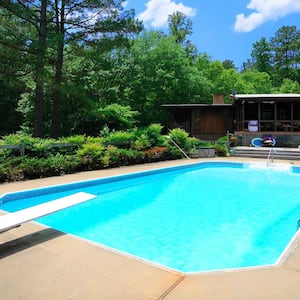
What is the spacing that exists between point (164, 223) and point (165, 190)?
332cm

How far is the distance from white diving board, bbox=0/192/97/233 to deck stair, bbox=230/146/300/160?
12.3 m

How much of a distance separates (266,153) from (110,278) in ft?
47.2

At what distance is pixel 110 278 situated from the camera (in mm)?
3191

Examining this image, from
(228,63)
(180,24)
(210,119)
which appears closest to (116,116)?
(210,119)

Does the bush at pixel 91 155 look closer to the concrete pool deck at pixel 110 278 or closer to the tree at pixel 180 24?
the concrete pool deck at pixel 110 278

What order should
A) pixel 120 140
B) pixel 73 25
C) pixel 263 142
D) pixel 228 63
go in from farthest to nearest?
pixel 228 63 → pixel 263 142 → pixel 73 25 → pixel 120 140

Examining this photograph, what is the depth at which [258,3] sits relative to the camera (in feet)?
A: 98.5

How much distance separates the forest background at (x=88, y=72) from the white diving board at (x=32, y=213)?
1124 centimetres

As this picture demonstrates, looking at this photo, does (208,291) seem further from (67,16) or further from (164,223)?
(67,16)

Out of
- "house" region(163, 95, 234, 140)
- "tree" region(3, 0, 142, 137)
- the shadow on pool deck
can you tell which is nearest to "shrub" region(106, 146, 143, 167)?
"tree" region(3, 0, 142, 137)

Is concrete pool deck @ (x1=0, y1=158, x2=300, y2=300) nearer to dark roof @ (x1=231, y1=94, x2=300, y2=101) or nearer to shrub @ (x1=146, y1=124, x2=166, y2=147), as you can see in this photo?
shrub @ (x1=146, y1=124, x2=166, y2=147)

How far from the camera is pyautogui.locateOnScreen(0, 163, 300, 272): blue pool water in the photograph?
5.02 meters

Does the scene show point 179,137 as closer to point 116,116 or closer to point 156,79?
point 116,116

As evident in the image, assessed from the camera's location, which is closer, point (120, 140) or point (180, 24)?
point (120, 140)
